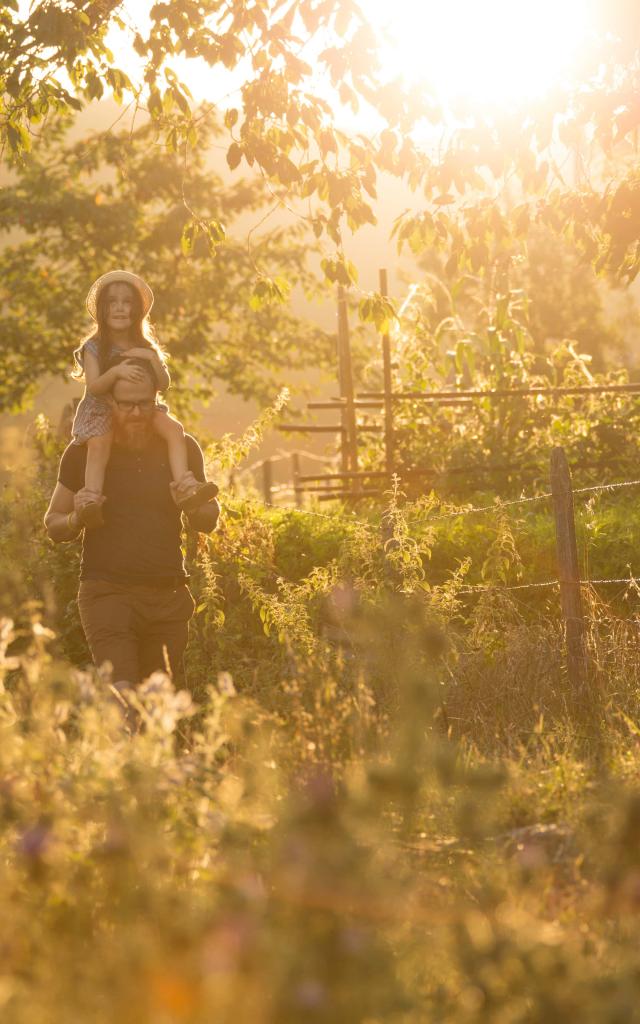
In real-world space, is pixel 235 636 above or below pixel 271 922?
below

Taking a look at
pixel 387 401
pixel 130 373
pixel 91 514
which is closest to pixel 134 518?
pixel 91 514

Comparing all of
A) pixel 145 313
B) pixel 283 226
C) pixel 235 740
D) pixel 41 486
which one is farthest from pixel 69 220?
pixel 235 740

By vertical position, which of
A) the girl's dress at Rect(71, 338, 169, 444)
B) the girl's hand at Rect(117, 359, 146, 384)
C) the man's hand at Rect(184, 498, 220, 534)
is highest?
the girl's hand at Rect(117, 359, 146, 384)

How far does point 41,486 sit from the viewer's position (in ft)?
34.2

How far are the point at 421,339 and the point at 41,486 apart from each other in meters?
6.52

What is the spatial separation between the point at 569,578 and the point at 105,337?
2768mm

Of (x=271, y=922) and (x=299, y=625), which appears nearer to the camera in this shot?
(x=271, y=922)

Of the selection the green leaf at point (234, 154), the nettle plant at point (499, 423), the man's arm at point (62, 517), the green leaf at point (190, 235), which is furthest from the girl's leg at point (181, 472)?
the nettle plant at point (499, 423)

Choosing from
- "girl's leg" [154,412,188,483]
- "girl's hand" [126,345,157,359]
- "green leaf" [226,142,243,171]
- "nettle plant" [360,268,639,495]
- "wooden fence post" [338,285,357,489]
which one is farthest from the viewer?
"wooden fence post" [338,285,357,489]

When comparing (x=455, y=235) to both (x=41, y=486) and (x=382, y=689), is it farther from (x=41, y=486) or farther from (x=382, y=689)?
(x=41, y=486)

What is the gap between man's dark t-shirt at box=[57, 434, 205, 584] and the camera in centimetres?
513

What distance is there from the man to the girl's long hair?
0.19 meters

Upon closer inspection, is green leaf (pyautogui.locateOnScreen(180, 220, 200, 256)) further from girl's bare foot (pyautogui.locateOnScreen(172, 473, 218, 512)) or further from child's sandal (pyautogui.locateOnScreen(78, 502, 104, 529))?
child's sandal (pyautogui.locateOnScreen(78, 502, 104, 529))

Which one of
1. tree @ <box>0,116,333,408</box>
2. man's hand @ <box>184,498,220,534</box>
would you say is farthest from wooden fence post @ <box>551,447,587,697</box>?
tree @ <box>0,116,333,408</box>
